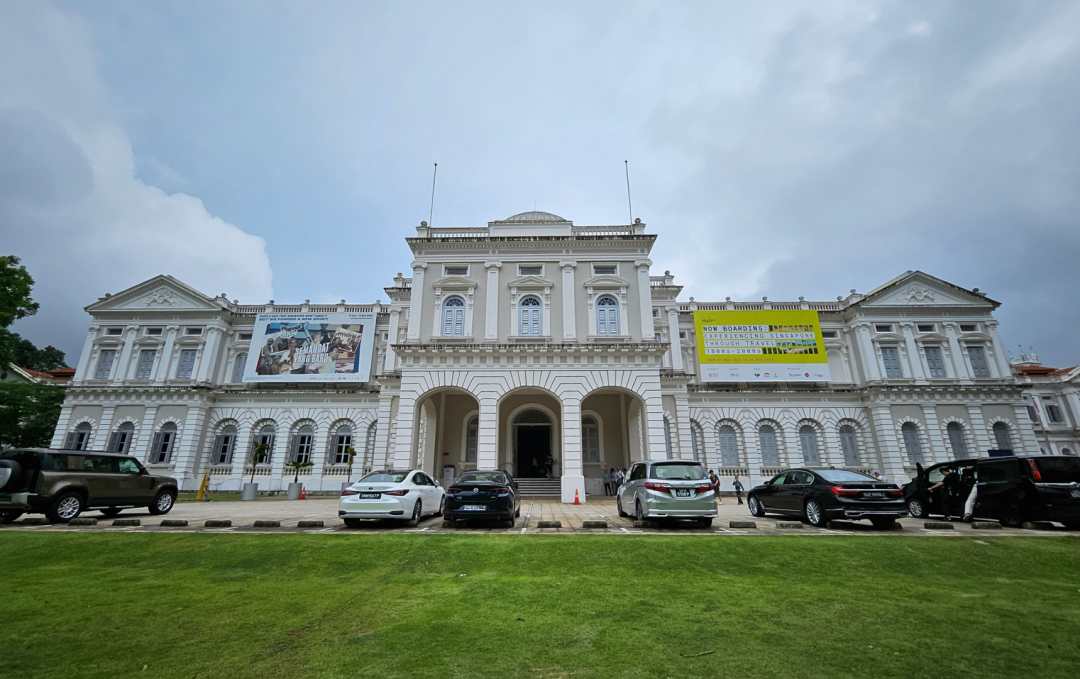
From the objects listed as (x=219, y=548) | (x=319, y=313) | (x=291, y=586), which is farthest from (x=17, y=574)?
(x=319, y=313)

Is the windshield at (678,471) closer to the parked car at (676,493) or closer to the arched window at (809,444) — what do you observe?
the parked car at (676,493)

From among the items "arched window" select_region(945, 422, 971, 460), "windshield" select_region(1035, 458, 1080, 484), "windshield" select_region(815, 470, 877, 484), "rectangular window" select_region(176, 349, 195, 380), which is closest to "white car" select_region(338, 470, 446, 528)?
"windshield" select_region(815, 470, 877, 484)

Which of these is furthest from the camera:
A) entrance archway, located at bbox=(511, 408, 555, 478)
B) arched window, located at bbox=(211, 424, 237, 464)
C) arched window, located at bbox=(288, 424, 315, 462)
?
arched window, located at bbox=(211, 424, 237, 464)

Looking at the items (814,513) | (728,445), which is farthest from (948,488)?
(728,445)

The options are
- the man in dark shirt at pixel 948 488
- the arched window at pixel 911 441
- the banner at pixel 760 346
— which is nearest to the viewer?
the man in dark shirt at pixel 948 488

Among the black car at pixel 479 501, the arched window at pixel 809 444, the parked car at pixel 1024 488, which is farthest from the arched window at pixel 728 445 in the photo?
the black car at pixel 479 501

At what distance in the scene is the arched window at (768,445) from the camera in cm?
2941

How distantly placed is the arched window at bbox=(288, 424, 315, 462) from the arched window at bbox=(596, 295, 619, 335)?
65.8ft

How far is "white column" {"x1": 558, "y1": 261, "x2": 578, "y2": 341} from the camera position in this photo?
68.9 feet

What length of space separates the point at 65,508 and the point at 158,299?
26758 mm

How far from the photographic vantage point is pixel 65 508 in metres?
11.0

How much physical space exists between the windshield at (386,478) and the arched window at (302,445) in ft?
69.6

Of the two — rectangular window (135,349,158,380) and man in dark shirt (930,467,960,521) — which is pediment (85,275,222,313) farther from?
man in dark shirt (930,467,960,521)

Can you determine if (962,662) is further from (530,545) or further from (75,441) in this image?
(75,441)
